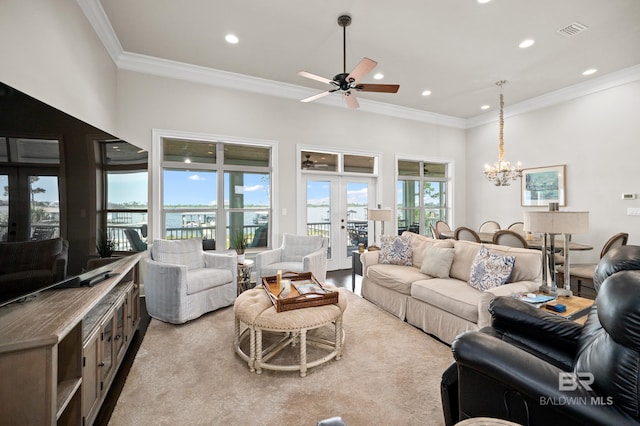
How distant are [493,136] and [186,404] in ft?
24.1

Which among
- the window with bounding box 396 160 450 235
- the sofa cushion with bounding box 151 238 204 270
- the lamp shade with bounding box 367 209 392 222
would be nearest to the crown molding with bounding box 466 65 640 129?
the window with bounding box 396 160 450 235

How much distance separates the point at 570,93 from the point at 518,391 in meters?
6.17

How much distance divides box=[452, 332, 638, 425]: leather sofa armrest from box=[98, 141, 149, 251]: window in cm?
254

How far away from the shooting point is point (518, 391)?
3.83 ft

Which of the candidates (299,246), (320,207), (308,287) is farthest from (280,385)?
(320,207)

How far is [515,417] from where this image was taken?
121cm

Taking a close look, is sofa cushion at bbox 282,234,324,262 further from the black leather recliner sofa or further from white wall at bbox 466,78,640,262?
white wall at bbox 466,78,640,262

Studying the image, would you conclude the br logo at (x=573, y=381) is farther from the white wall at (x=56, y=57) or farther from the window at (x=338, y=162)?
the window at (x=338, y=162)

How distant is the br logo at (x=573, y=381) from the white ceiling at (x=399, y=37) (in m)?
3.41

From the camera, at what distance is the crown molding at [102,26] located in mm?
2945

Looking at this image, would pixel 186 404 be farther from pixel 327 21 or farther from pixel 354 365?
pixel 327 21

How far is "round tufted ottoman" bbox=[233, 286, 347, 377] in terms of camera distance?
218cm

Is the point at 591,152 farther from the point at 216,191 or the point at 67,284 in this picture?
the point at 67,284

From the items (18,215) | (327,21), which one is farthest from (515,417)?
(327,21)
